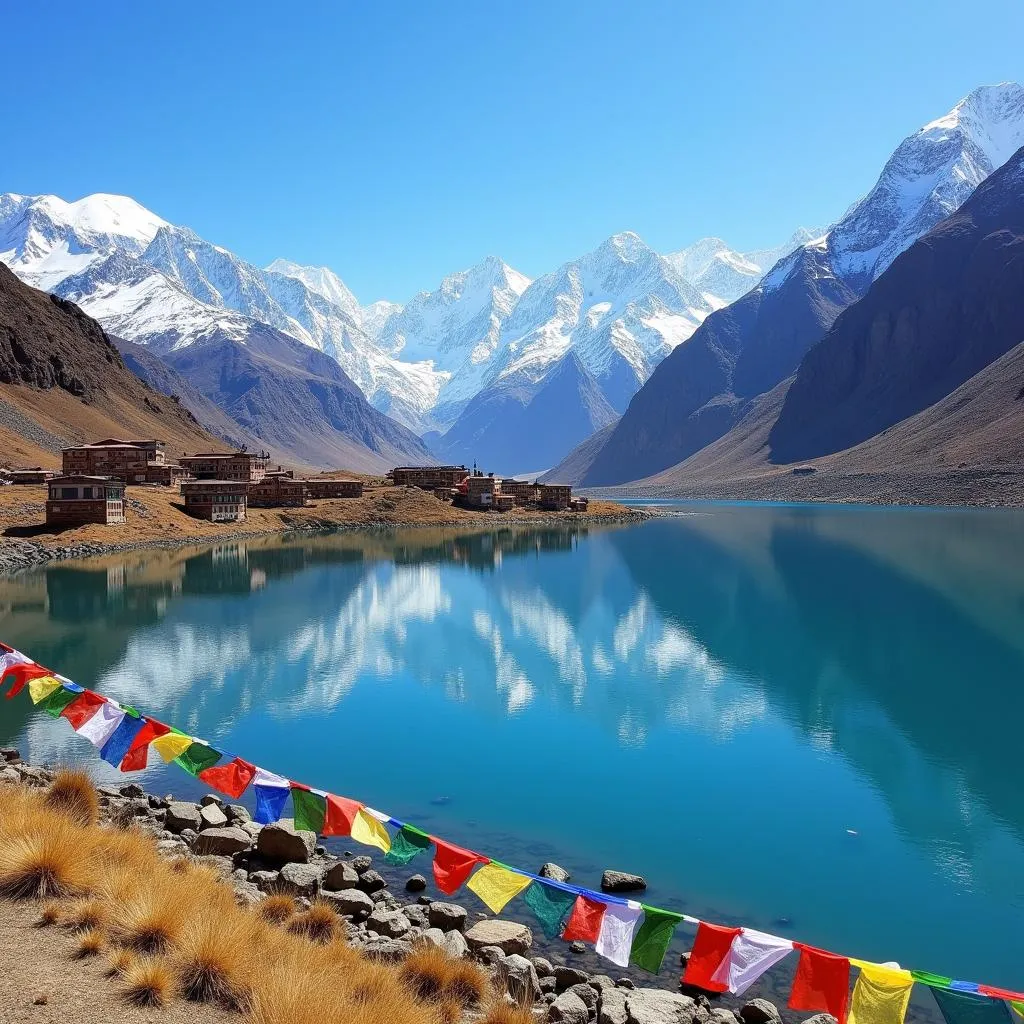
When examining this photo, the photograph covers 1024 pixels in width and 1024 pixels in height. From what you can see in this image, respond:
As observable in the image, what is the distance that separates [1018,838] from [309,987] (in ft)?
55.4

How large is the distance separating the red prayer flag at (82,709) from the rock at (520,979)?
10.8m

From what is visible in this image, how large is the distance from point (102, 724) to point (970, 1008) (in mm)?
15683

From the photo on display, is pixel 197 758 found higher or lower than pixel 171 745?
lower

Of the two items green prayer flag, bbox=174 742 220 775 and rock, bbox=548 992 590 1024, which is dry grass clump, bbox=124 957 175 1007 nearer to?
rock, bbox=548 992 590 1024

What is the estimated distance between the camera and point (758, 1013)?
11.7 meters

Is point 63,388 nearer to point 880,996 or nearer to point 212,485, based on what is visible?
point 212,485

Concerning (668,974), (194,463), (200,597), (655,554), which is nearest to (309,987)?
(668,974)

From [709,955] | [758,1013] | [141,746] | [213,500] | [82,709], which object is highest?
[213,500]

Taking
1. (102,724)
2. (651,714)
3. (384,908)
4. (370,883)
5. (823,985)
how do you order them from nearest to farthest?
(823,985) → (384,908) → (370,883) → (102,724) → (651,714)

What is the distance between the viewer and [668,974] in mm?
13016

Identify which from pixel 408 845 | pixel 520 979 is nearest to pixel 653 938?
pixel 520 979

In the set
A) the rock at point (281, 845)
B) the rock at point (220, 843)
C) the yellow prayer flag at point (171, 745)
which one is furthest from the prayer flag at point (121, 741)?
the rock at point (281, 845)

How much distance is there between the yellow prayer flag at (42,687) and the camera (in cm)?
1975

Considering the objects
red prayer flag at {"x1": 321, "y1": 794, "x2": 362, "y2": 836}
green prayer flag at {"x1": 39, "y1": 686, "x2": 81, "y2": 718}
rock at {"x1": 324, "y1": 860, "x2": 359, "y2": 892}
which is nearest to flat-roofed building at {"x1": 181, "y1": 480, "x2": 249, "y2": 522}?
green prayer flag at {"x1": 39, "y1": 686, "x2": 81, "y2": 718}
